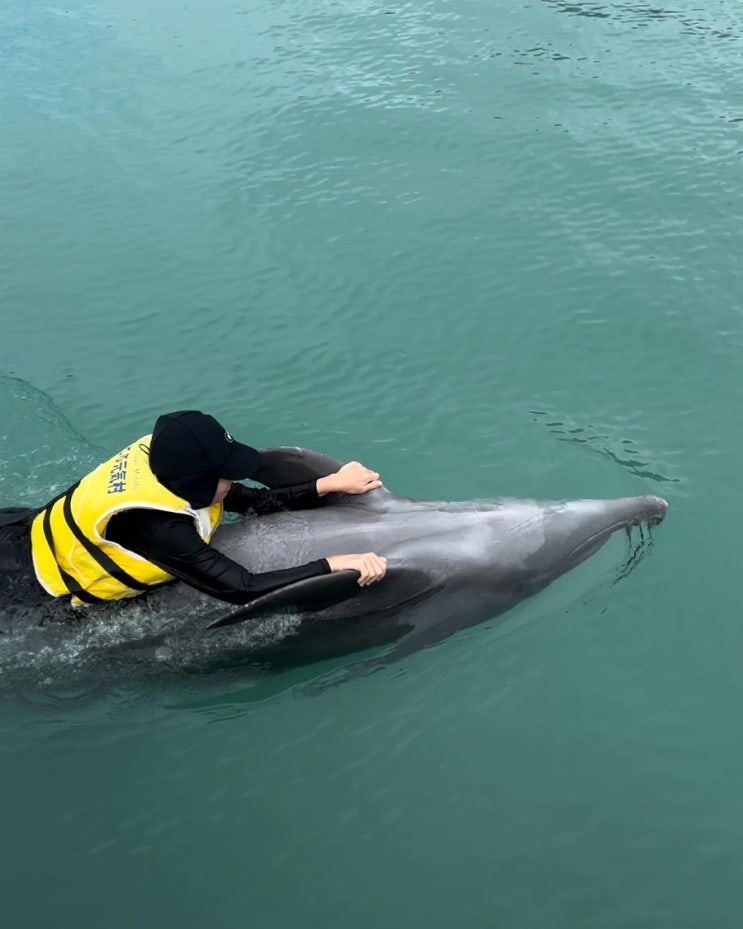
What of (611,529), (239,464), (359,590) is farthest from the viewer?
(611,529)

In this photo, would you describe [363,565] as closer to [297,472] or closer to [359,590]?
[359,590]

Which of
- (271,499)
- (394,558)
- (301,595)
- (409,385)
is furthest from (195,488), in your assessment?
(409,385)

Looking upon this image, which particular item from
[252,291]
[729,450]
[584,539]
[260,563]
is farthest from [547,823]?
[252,291]

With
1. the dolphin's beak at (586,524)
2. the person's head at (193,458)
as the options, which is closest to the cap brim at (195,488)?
the person's head at (193,458)

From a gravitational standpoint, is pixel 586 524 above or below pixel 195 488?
below

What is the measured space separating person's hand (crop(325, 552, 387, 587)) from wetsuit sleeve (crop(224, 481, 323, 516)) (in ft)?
2.76

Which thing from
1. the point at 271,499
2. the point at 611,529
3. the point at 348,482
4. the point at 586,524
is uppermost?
the point at 348,482

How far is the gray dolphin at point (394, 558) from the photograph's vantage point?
24.5 ft

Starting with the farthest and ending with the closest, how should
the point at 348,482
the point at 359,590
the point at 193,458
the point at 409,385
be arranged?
1. the point at 409,385
2. the point at 348,482
3. the point at 359,590
4. the point at 193,458

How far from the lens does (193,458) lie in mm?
6598

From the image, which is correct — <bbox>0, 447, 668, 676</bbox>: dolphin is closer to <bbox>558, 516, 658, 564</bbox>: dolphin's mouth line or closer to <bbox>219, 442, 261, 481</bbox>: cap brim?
<bbox>558, 516, 658, 564</bbox>: dolphin's mouth line

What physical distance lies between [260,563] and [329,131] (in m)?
9.99

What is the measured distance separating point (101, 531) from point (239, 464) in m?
1.08

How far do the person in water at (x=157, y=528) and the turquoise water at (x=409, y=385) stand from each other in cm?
101
